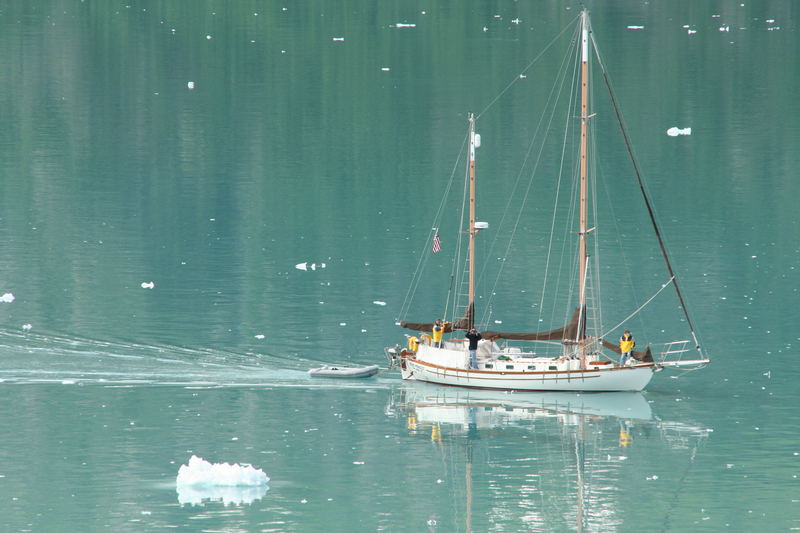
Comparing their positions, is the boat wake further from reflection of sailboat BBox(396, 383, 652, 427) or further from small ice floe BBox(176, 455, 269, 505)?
small ice floe BBox(176, 455, 269, 505)

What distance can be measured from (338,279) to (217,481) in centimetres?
2439

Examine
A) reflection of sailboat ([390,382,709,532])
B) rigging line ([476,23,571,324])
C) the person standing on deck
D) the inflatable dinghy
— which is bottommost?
reflection of sailboat ([390,382,709,532])

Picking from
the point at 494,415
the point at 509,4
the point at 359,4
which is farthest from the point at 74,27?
the point at 494,415

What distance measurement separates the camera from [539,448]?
3922 centimetres

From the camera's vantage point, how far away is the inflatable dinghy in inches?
1793

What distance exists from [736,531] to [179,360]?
20786 millimetres

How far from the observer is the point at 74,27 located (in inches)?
5217

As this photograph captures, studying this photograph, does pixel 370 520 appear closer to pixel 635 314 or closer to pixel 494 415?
pixel 494 415

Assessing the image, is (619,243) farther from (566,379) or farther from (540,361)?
(566,379)

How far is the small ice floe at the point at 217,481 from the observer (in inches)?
1373

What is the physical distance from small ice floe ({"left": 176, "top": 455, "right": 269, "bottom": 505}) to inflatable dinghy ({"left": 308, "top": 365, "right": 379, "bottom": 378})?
1040cm

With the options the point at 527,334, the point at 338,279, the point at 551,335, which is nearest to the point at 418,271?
the point at 338,279

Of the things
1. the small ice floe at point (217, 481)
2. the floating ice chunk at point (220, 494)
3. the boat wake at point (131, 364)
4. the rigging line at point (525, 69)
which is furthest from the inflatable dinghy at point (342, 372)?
the rigging line at point (525, 69)

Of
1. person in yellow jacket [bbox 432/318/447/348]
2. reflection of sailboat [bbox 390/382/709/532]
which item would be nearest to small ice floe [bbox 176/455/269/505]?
reflection of sailboat [bbox 390/382/709/532]
